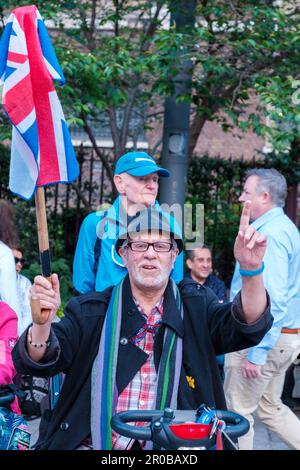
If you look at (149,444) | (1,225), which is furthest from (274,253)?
(149,444)

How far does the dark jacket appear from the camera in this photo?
336 centimetres

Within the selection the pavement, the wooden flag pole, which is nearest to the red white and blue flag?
the wooden flag pole

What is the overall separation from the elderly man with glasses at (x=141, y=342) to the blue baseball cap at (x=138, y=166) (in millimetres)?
1358

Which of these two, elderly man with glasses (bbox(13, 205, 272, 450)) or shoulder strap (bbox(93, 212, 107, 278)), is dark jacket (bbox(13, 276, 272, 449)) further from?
shoulder strap (bbox(93, 212, 107, 278))

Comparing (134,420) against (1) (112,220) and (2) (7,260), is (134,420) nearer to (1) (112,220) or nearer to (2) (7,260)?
(1) (112,220)

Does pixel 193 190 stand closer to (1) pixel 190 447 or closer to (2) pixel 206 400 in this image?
(2) pixel 206 400

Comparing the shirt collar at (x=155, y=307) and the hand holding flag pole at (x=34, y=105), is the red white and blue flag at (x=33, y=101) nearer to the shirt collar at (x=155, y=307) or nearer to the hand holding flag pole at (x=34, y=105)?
the hand holding flag pole at (x=34, y=105)

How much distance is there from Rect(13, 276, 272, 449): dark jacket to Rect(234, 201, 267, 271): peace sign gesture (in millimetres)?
232

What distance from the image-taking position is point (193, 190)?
33.9ft

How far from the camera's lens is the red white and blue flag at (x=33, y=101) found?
3.29 m

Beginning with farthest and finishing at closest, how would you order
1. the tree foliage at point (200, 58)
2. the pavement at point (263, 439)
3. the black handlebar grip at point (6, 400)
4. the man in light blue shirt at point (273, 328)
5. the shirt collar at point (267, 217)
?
the tree foliage at point (200, 58)
the pavement at point (263, 439)
the shirt collar at point (267, 217)
the man in light blue shirt at point (273, 328)
the black handlebar grip at point (6, 400)

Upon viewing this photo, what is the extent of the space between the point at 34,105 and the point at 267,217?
255cm

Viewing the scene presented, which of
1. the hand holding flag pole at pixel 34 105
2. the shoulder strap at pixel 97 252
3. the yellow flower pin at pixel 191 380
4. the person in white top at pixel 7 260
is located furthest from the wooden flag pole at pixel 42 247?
the shoulder strap at pixel 97 252

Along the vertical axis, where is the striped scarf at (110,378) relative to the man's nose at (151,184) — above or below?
below
